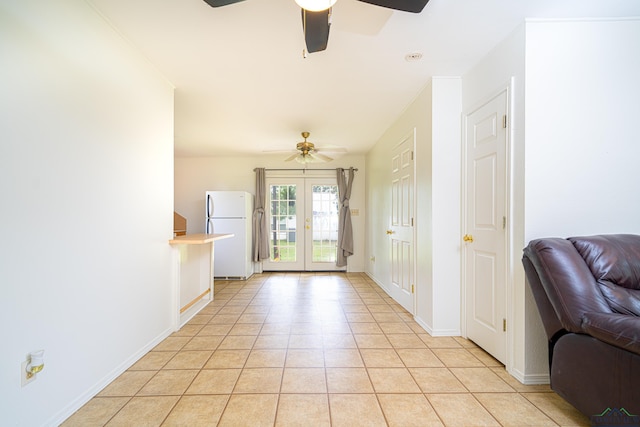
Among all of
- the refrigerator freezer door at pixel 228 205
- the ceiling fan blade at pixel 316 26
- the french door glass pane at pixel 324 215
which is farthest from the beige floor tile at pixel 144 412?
the french door glass pane at pixel 324 215

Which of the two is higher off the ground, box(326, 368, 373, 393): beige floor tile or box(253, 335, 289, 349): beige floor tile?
box(326, 368, 373, 393): beige floor tile

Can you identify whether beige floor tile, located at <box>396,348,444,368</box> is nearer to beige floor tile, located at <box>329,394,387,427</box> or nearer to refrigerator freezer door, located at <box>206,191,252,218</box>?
beige floor tile, located at <box>329,394,387,427</box>

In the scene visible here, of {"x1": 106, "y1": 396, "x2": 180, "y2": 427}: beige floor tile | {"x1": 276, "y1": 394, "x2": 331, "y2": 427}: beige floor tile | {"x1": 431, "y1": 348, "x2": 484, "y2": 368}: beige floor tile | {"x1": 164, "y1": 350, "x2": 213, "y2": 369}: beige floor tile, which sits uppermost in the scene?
{"x1": 276, "y1": 394, "x2": 331, "y2": 427}: beige floor tile

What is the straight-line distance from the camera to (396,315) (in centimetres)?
321

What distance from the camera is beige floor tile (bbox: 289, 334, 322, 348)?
2445 mm

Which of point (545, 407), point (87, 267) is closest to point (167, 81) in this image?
point (87, 267)

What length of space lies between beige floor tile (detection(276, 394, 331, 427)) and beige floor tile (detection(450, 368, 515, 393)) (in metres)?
0.95

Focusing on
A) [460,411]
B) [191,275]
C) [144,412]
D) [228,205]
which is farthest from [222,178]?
[460,411]

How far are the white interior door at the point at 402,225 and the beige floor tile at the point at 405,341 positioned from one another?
57 centimetres

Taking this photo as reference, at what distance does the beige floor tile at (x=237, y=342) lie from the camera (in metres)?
2.41

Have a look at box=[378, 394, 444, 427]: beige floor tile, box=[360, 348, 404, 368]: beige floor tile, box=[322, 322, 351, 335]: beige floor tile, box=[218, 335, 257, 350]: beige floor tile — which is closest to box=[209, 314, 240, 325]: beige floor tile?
box=[218, 335, 257, 350]: beige floor tile

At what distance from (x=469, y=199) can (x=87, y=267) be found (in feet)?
9.22

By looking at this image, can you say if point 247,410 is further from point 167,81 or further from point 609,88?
point 609,88

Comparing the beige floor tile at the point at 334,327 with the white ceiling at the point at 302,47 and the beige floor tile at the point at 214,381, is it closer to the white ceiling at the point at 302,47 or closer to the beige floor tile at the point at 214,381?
the beige floor tile at the point at 214,381
